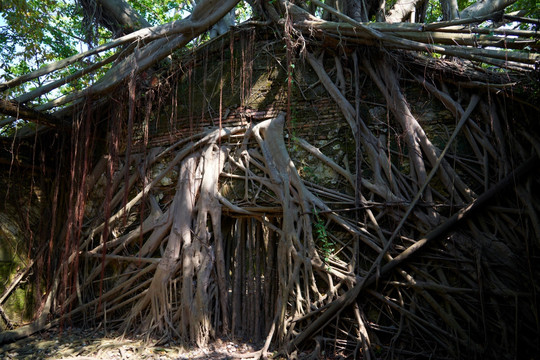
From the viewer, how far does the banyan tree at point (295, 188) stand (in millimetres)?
3682

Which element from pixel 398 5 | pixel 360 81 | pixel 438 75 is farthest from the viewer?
pixel 398 5

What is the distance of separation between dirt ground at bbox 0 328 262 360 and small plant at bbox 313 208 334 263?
117cm

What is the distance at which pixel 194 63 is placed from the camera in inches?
209

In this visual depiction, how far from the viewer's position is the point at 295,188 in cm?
439

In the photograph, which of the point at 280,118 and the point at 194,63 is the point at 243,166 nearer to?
the point at 280,118

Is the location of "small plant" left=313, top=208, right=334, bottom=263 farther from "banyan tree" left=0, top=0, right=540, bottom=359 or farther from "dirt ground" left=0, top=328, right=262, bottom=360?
"dirt ground" left=0, top=328, right=262, bottom=360

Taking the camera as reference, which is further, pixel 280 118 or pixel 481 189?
pixel 280 118

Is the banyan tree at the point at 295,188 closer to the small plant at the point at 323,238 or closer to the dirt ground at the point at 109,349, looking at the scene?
the small plant at the point at 323,238

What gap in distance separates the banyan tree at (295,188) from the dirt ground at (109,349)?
0.55ft

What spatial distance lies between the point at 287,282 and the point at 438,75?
8.94 feet

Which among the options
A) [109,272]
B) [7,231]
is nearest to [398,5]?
[109,272]

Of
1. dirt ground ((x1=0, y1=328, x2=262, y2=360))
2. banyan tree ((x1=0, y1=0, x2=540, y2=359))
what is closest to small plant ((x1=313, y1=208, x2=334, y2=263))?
banyan tree ((x1=0, y1=0, x2=540, y2=359))

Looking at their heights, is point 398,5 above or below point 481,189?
above

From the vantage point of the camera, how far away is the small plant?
13.4 ft
